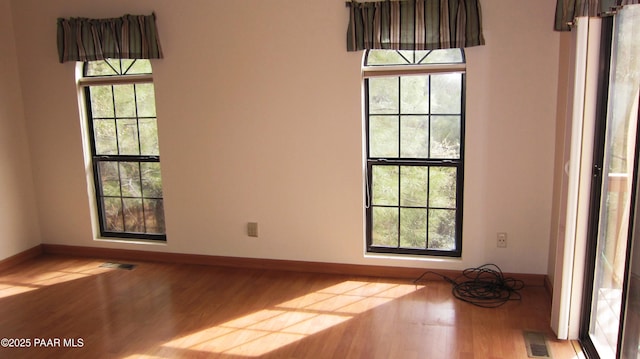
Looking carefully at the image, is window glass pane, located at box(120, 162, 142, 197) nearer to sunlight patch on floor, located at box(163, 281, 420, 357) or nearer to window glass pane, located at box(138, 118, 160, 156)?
window glass pane, located at box(138, 118, 160, 156)

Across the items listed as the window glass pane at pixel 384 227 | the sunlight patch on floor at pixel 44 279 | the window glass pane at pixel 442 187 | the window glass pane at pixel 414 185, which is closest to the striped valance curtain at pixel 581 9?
the window glass pane at pixel 442 187

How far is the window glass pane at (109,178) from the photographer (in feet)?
15.4

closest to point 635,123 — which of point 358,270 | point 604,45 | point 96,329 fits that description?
point 604,45

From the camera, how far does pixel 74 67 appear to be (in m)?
4.44

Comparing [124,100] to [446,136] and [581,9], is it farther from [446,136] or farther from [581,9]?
[581,9]

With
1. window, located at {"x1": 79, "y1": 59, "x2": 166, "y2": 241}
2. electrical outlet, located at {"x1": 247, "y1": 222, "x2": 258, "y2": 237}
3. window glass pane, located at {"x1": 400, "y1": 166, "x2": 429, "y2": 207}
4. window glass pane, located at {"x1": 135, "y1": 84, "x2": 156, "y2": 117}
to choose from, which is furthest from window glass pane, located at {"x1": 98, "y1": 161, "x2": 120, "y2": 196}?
window glass pane, located at {"x1": 400, "y1": 166, "x2": 429, "y2": 207}

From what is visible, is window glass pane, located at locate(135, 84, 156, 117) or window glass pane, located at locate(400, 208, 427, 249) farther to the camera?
window glass pane, located at locate(135, 84, 156, 117)

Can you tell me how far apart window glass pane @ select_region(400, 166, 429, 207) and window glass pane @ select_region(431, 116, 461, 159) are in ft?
0.61

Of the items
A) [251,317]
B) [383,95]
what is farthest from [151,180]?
[383,95]

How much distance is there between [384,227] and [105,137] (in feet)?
8.88

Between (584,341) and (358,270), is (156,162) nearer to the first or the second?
(358,270)

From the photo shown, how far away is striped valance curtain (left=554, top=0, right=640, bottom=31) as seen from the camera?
7.61ft

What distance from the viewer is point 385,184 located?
13.1 ft

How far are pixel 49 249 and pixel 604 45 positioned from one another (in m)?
4.92
